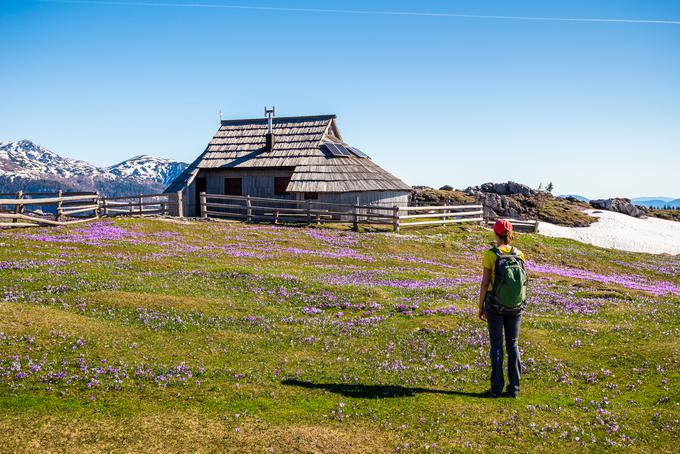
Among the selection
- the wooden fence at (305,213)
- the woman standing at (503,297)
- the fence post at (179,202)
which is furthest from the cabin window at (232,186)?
the woman standing at (503,297)

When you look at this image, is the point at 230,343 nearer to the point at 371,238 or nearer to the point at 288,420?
the point at 288,420

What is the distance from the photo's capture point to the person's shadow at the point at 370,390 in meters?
10.2

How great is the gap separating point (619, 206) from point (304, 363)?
322ft

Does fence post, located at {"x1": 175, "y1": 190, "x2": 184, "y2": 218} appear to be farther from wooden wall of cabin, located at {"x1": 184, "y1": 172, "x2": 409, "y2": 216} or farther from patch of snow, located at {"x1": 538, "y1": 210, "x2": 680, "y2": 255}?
patch of snow, located at {"x1": 538, "y1": 210, "x2": 680, "y2": 255}

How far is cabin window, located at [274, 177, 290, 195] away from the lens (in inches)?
1864

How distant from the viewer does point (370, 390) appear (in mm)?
10461

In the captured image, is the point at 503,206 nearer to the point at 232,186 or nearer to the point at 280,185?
the point at 280,185

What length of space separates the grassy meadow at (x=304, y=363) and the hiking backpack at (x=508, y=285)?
6.20 ft

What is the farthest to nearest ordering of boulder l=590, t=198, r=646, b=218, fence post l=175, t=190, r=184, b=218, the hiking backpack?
boulder l=590, t=198, r=646, b=218
fence post l=175, t=190, r=184, b=218
the hiking backpack

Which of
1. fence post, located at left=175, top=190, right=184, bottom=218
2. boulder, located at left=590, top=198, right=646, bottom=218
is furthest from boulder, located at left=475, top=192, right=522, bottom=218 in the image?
fence post, located at left=175, top=190, right=184, bottom=218

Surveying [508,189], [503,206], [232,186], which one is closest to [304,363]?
[232,186]

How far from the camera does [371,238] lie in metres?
35.3

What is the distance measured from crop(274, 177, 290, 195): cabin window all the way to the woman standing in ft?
125

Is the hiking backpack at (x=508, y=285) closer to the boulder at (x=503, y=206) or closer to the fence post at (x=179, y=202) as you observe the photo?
the fence post at (x=179, y=202)
